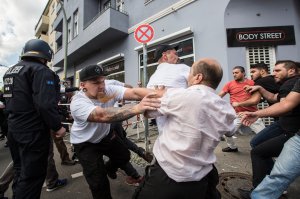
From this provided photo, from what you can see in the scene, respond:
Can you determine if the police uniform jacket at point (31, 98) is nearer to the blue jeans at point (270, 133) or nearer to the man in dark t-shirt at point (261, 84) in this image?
the man in dark t-shirt at point (261, 84)

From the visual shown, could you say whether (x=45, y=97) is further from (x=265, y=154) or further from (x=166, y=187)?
(x=265, y=154)

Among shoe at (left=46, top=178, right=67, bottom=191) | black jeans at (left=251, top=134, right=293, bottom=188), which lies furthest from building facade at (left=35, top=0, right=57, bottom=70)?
black jeans at (left=251, top=134, right=293, bottom=188)

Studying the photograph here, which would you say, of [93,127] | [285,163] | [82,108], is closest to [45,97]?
[82,108]

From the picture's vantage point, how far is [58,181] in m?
3.54

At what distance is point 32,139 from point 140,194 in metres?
1.49

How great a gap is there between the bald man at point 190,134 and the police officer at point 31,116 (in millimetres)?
1408

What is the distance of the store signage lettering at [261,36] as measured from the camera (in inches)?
269

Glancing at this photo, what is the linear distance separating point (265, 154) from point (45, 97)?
8.80 feet

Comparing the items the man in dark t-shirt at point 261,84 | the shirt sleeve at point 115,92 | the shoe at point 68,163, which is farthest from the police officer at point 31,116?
the man in dark t-shirt at point 261,84

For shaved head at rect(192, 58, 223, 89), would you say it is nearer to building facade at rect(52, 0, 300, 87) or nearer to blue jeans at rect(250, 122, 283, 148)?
blue jeans at rect(250, 122, 283, 148)

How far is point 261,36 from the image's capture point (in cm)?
687

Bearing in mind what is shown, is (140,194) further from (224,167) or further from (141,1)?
(141,1)

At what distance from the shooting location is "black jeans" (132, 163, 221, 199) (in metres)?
1.44

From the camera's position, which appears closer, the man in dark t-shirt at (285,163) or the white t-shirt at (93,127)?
the man in dark t-shirt at (285,163)
